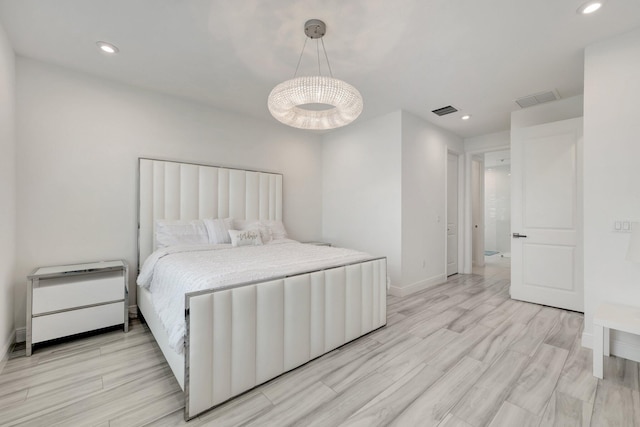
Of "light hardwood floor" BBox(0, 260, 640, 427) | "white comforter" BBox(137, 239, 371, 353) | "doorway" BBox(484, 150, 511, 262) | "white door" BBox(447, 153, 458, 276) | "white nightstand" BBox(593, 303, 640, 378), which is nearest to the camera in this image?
"light hardwood floor" BBox(0, 260, 640, 427)

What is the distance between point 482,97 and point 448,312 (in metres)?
2.75

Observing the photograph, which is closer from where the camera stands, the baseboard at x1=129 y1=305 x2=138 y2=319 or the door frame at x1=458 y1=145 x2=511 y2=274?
the baseboard at x1=129 y1=305 x2=138 y2=319

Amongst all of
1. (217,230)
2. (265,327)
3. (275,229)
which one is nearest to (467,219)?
(275,229)

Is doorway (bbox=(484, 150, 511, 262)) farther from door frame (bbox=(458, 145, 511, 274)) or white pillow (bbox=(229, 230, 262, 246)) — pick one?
white pillow (bbox=(229, 230, 262, 246))

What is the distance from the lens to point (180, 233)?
124 inches

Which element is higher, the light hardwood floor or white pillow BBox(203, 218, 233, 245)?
white pillow BBox(203, 218, 233, 245)

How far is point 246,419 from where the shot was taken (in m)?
1.56

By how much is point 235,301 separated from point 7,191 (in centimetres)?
232

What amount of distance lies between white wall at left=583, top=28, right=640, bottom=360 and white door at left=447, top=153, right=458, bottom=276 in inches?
102

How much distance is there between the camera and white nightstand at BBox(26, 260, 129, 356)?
7.50 feet

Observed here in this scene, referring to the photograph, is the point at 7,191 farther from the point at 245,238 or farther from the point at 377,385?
the point at 377,385

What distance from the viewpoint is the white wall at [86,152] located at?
2.61 meters

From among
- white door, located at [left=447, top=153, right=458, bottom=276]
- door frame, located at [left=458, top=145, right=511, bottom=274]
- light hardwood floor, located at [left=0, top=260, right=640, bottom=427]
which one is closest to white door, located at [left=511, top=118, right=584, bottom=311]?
light hardwood floor, located at [left=0, top=260, right=640, bottom=427]

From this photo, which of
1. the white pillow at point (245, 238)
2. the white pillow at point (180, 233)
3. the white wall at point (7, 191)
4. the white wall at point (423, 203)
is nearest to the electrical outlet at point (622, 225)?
the white wall at point (423, 203)
